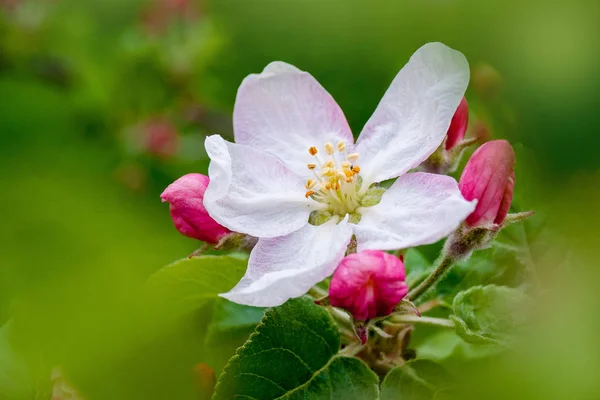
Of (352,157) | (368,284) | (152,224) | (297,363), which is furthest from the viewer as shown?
(352,157)

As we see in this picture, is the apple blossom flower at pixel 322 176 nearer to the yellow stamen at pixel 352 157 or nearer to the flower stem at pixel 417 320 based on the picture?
the yellow stamen at pixel 352 157

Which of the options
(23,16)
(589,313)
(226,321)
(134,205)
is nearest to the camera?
(589,313)

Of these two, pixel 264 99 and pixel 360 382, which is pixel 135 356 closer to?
pixel 360 382

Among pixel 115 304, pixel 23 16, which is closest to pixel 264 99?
pixel 115 304

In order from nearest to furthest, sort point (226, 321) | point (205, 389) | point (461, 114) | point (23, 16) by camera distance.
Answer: point (205, 389), point (461, 114), point (226, 321), point (23, 16)

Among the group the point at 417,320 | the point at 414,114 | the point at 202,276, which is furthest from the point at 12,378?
the point at 414,114

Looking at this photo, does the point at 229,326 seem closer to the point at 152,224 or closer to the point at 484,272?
the point at 484,272

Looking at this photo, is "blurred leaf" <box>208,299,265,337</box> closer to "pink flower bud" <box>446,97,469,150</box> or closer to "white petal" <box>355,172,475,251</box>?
"white petal" <box>355,172,475,251</box>

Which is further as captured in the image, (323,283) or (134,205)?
(323,283)
